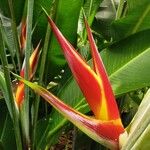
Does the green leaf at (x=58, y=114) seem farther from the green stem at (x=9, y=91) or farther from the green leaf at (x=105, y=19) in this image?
the green leaf at (x=105, y=19)

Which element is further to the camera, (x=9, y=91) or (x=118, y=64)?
(x=118, y=64)

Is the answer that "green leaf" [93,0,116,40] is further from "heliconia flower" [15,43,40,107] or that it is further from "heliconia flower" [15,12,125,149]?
"heliconia flower" [15,12,125,149]

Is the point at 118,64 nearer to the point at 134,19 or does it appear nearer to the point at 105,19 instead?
the point at 134,19

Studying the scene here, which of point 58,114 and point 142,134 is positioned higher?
point 142,134

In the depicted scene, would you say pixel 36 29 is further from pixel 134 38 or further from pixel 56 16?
pixel 134 38

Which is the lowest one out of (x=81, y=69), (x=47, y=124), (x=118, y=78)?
(x=47, y=124)

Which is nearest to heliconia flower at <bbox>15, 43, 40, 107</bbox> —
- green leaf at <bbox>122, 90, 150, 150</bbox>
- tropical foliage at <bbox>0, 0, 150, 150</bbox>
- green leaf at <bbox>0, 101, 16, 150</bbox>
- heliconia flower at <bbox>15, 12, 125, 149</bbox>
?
tropical foliage at <bbox>0, 0, 150, 150</bbox>

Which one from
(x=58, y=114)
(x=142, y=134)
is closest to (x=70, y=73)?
(x=58, y=114)

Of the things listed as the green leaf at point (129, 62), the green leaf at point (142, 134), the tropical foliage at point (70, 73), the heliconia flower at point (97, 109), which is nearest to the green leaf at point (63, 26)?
the tropical foliage at point (70, 73)

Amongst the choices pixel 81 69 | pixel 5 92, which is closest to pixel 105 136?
pixel 81 69
